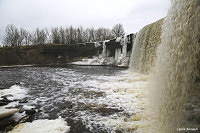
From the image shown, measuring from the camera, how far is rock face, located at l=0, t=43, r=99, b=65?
103ft

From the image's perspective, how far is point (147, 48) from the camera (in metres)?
Answer: 14.1

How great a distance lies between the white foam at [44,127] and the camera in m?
4.08

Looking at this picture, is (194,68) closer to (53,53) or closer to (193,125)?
(193,125)

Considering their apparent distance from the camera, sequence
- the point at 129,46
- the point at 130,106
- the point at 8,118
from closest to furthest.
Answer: the point at 8,118 < the point at 130,106 < the point at 129,46

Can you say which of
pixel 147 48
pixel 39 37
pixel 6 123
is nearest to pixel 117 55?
pixel 147 48

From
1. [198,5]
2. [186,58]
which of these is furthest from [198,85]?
[198,5]

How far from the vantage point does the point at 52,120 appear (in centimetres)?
471

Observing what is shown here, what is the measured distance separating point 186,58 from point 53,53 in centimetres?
3162

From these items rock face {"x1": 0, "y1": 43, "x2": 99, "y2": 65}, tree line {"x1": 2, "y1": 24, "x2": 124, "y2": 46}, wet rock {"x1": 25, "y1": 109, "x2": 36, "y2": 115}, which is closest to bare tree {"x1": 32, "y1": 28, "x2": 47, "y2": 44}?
tree line {"x1": 2, "y1": 24, "x2": 124, "y2": 46}

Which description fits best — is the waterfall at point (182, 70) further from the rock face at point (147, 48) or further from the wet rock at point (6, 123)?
the rock face at point (147, 48)

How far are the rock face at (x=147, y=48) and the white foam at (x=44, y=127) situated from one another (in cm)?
933

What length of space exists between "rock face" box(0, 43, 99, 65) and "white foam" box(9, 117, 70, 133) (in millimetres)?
26584

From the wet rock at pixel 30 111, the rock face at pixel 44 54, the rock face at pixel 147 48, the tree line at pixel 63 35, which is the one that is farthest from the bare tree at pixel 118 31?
the wet rock at pixel 30 111

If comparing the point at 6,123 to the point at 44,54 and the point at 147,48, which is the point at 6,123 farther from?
the point at 44,54
